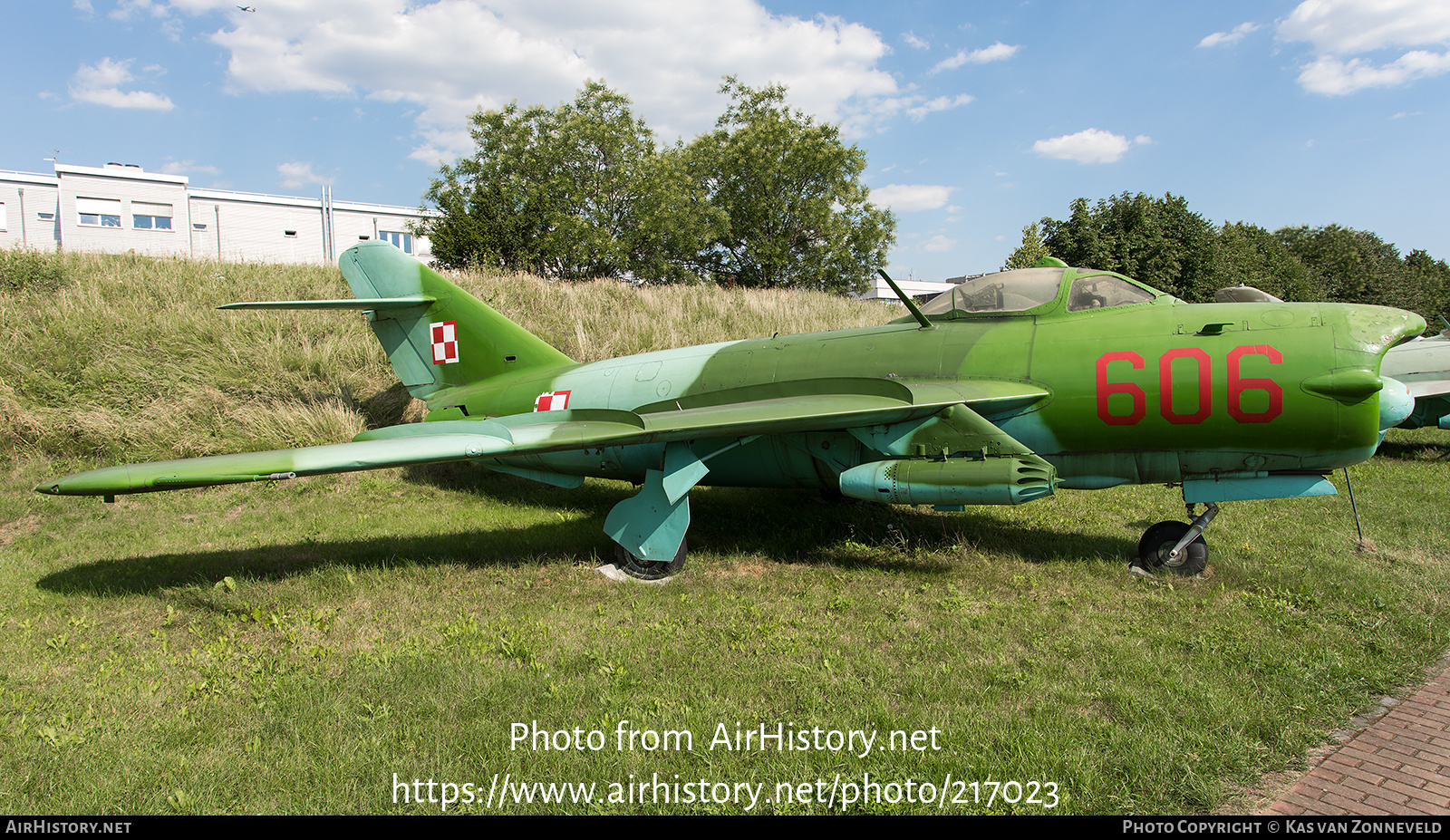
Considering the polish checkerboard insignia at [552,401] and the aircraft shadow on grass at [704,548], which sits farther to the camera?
the polish checkerboard insignia at [552,401]

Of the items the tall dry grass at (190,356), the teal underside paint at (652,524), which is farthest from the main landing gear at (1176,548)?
the tall dry grass at (190,356)

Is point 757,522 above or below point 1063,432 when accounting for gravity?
below

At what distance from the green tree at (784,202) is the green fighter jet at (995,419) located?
30.8 meters

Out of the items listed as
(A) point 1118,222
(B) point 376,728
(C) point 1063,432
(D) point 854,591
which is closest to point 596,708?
(B) point 376,728

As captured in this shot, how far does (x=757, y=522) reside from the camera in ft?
27.7

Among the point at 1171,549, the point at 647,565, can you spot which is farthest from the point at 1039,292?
the point at 647,565

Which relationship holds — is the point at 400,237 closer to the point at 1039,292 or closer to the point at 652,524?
the point at 652,524

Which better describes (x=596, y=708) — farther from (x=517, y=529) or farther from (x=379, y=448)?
(x=517, y=529)

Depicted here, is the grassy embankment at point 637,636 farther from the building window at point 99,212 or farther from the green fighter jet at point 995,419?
the building window at point 99,212

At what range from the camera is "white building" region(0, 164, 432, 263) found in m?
45.2

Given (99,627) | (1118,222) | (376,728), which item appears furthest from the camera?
(1118,222)

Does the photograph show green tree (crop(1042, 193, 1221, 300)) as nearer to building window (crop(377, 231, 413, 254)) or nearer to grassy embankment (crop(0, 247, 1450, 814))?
grassy embankment (crop(0, 247, 1450, 814))

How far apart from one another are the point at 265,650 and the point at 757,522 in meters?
5.02

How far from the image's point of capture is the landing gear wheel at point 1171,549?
244 inches
